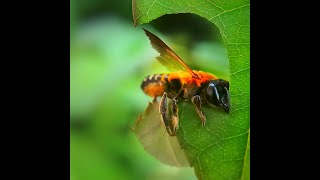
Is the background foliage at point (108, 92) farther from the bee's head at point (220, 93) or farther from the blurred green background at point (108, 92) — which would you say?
the bee's head at point (220, 93)

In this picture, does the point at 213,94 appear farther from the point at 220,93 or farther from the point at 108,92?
the point at 108,92

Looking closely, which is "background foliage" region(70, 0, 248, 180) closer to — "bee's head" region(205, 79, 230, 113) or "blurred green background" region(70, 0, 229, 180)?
"blurred green background" region(70, 0, 229, 180)

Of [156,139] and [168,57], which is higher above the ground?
[168,57]

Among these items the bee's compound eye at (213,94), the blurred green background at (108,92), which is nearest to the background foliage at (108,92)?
the blurred green background at (108,92)

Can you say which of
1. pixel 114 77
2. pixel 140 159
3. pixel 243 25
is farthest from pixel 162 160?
pixel 243 25

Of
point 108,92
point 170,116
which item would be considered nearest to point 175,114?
point 170,116

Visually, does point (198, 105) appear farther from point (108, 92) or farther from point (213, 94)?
point (108, 92)

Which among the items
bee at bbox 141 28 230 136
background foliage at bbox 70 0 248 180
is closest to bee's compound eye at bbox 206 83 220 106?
bee at bbox 141 28 230 136
